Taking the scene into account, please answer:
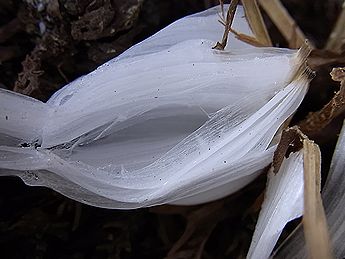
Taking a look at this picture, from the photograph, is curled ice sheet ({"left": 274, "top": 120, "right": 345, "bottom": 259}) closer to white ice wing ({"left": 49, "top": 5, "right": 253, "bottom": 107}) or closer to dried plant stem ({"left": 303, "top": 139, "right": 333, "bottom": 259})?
dried plant stem ({"left": 303, "top": 139, "right": 333, "bottom": 259})

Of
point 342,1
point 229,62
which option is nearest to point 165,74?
point 229,62

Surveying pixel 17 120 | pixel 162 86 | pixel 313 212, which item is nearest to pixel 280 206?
pixel 313 212

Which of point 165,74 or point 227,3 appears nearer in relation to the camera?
point 165,74

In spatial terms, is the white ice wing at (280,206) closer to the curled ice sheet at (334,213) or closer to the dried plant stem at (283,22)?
the curled ice sheet at (334,213)

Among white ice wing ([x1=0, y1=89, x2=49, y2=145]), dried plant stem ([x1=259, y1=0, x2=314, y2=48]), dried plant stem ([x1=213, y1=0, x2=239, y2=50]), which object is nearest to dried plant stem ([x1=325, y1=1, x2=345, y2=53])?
dried plant stem ([x1=259, y1=0, x2=314, y2=48])

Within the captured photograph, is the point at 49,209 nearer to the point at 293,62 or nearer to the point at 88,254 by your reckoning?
the point at 88,254

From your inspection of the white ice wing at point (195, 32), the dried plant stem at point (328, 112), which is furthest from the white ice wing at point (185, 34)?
the dried plant stem at point (328, 112)

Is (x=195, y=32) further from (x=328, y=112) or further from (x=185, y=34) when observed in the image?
(x=328, y=112)
